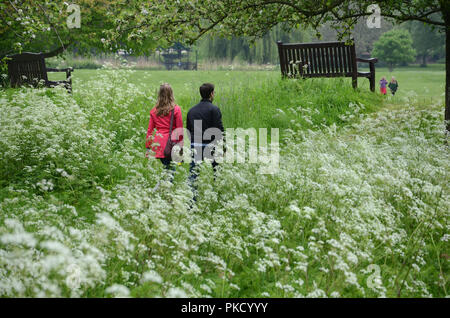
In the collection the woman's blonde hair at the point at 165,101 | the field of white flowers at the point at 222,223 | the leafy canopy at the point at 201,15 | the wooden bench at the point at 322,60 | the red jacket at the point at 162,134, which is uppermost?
the leafy canopy at the point at 201,15

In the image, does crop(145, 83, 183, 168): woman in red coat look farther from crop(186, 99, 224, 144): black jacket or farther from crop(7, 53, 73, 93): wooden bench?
crop(7, 53, 73, 93): wooden bench

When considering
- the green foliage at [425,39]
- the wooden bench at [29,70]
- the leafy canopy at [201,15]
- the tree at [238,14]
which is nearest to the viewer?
the leafy canopy at [201,15]

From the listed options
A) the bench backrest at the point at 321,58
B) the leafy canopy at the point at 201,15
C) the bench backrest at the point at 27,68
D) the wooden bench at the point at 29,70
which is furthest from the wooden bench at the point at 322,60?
the bench backrest at the point at 27,68

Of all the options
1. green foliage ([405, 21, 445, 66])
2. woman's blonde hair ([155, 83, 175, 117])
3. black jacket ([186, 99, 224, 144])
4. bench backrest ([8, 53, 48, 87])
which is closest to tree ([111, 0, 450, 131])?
woman's blonde hair ([155, 83, 175, 117])

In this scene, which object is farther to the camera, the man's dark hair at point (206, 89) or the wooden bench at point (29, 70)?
the wooden bench at point (29, 70)

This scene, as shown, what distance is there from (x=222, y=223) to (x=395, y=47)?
6110cm

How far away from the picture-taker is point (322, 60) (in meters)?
13.4

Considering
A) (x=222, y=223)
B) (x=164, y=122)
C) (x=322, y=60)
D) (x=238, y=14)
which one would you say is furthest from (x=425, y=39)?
(x=222, y=223)

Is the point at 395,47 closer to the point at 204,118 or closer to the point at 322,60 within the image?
the point at 322,60

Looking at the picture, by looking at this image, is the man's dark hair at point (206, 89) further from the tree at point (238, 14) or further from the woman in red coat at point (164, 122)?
the tree at point (238, 14)

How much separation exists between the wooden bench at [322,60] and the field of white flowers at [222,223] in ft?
14.0

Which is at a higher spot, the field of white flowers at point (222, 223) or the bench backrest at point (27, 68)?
Result: the bench backrest at point (27, 68)

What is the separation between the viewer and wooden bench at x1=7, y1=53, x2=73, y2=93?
13.9 meters

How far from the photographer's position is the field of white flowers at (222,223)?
130 inches
